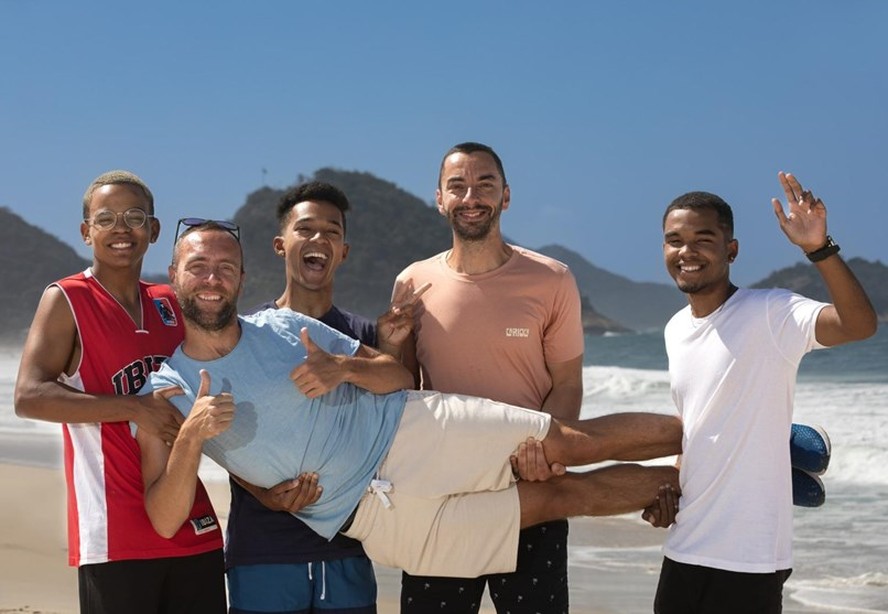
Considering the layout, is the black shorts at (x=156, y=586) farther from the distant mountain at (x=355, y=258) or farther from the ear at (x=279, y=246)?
the distant mountain at (x=355, y=258)

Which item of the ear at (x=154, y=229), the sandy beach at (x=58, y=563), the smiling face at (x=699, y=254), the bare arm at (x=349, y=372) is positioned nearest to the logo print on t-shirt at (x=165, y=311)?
the ear at (x=154, y=229)

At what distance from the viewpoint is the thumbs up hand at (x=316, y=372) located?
140 inches

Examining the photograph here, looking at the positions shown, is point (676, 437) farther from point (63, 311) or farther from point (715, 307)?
point (63, 311)

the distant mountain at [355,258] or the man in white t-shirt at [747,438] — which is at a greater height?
the distant mountain at [355,258]

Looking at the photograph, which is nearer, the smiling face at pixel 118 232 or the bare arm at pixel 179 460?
the bare arm at pixel 179 460

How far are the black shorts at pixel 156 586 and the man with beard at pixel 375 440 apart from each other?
32 cm

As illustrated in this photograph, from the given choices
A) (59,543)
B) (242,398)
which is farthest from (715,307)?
(59,543)

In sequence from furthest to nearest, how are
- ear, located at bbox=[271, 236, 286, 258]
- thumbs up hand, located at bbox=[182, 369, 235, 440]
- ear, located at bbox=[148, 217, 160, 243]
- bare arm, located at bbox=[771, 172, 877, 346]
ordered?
ear, located at bbox=[271, 236, 286, 258], ear, located at bbox=[148, 217, 160, 243], bare arm, located at bbox=[771, 172, 877, 346], thumbs up hand, located at bbox=[182, 369, 235, 440]

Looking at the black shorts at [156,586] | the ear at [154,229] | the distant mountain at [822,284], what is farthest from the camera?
the distant mountain at [822,284]

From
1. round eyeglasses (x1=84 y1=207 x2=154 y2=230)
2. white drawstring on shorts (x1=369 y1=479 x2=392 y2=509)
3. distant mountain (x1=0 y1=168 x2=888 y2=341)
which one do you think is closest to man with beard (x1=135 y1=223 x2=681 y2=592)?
white drawstring on shorts (x1=369 y1=479 x2=392 y2=509)

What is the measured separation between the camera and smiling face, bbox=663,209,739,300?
3.83m

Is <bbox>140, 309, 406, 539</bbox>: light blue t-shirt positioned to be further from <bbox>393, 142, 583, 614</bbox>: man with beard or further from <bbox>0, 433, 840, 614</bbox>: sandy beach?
<bbox>0, 433, 840, 614</bbox>: sandy beach

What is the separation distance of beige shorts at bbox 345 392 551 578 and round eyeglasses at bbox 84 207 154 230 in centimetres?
127

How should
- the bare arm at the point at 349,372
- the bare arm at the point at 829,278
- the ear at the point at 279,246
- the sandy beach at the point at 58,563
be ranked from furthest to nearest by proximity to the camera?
the sandy beach at the point at 58,563, the ear at the point at 279,246, the bare arm at the point at 349,372, the bare arm at the point at 829,278
